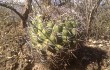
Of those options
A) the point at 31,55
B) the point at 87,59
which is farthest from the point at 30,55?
the point at 87,59

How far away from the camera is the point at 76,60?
3.53 metres

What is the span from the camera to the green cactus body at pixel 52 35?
3242mm

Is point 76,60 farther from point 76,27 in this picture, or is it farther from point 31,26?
point 31,26

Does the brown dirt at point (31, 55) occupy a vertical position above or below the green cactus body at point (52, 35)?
below

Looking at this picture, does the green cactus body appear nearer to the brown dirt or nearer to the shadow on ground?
the brown dirt

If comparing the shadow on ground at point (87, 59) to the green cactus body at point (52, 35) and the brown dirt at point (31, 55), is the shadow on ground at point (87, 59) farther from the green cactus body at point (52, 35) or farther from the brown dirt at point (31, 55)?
the green cactus body at point (52, 35)

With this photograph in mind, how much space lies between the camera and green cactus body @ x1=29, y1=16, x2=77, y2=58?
3.24 m

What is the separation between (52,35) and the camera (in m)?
3.25

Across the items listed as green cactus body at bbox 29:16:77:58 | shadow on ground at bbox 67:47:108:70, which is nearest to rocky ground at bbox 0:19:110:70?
shadow on ground at bbox 67:47:108:70

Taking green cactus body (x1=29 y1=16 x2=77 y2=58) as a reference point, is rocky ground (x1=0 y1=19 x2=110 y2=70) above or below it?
below

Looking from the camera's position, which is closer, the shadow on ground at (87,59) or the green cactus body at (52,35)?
the green cactus body at (52,35)

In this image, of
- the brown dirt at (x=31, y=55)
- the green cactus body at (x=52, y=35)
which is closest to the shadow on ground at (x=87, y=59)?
the brown dirt at (x=31, y=55)

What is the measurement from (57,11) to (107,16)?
1.68 metres

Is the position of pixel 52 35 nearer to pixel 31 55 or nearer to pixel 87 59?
pixel 31 55
